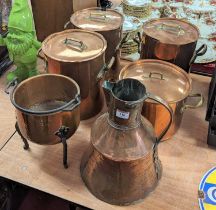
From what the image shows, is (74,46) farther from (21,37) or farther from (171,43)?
(171,43)

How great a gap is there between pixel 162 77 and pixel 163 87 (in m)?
0.04

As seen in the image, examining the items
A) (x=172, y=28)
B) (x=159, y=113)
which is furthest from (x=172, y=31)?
→ (x=159, y=113)

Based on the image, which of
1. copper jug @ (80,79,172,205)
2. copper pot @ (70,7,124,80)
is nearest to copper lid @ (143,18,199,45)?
copper pot @ (70,7,124,80)

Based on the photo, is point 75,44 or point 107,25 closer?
point 75,44

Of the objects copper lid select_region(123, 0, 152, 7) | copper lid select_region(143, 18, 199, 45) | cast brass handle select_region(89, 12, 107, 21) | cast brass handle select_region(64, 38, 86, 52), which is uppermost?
cast brass handle select_region(89, 12, 107, 21)

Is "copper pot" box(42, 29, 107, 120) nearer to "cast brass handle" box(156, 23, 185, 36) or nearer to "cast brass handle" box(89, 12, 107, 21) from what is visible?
"cast brass handle" box(89, 12, 107, 21)

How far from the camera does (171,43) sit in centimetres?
99

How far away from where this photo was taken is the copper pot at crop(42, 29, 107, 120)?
887 millimetres

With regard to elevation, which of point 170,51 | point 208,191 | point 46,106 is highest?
point 170,51

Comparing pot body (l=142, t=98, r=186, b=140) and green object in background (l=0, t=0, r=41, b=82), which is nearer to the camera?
pot body (l=142, t=98, r=186, b=140)

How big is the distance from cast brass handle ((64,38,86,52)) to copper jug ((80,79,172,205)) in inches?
8.5

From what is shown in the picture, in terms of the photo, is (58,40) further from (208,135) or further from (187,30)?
(208,135)

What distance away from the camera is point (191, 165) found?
900 millimetres

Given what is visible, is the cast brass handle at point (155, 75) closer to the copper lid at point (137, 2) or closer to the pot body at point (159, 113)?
the pot body at point (159, 113)
